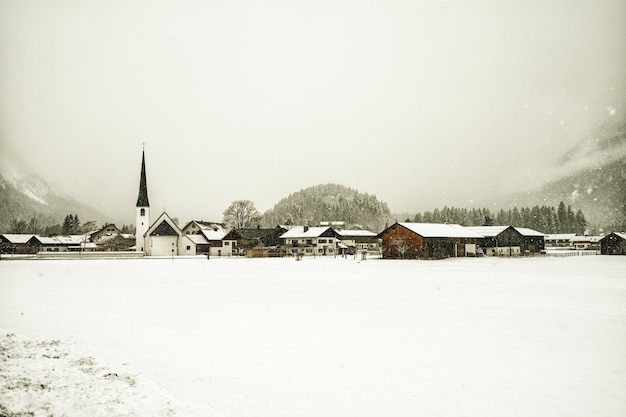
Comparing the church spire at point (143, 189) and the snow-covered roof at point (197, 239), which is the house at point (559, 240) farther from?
the church spire at point (143, 189)

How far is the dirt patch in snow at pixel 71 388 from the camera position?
7.42 meters

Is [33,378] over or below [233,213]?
below

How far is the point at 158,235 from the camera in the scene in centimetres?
8781

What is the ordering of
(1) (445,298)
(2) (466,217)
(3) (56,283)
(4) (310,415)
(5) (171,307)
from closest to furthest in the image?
(4) (310,415) < (5) (171,307) < (1) (445,298) < (3) (56,283) < (2) (466,217)

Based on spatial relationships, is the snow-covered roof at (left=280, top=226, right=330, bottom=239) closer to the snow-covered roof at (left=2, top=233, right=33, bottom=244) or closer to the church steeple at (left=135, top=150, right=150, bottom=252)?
the church steeple at (left=135, top=150, right=150, bottom=252)

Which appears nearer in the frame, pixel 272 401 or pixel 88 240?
pixel 272 401

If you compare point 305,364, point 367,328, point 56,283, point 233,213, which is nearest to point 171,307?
point 367,328

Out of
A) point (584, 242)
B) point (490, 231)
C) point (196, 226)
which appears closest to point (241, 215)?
point (196, 226)

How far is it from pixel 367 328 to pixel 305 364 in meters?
4.29

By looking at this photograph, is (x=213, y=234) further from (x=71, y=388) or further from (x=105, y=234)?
(x=71, y=388)

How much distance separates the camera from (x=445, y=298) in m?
21.0

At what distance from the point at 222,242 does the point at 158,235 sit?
13040mm

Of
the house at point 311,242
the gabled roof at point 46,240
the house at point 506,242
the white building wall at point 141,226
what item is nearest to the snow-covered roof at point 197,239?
the white building wall at point 141,226

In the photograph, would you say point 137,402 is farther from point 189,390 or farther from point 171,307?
point 171,307
